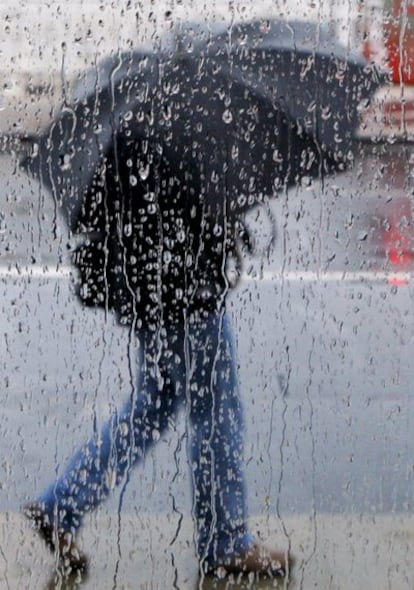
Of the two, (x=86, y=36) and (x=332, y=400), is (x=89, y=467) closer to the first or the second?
(x=332, y=400)

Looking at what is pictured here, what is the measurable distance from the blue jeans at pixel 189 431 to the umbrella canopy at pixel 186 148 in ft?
0.26

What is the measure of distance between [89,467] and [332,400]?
1.89 ft

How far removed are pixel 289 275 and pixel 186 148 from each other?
0.36m

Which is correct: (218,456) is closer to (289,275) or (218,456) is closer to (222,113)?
(289,275)

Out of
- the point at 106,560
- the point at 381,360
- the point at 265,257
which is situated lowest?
the point at 106,560

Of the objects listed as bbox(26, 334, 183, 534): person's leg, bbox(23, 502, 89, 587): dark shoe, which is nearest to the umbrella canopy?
bbox(26, 334, 183, 534): person's leg

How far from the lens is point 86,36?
3.47 meters

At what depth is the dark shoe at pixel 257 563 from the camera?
3.70 meters

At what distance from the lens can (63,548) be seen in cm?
369

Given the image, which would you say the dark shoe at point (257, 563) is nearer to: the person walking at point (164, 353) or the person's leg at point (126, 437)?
the person walking at point (164, 353)

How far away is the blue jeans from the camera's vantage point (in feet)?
11.8

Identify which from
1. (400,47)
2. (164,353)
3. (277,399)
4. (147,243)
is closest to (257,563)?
(277,399)

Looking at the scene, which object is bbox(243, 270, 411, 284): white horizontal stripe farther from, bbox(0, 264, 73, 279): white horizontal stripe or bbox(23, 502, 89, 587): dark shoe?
bbox(23, 502, 89, 587): dark shoe

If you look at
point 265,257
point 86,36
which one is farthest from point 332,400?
point 86,36
